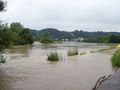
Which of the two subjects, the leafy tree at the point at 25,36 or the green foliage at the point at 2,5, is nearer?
the green foliage at the point at 2,5

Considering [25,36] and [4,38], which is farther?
[25,36]

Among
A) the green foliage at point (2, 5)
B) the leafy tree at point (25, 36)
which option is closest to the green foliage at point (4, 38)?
the green foliage at point (2, 5)

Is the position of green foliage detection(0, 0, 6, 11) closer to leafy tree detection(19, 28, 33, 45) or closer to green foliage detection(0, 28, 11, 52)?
green foliage detection(0, 28, 11, 52)

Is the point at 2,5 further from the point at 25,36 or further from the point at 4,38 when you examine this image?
the point at 25,36

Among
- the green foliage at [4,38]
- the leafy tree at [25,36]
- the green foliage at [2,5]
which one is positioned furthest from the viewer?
the leafy tree at [25,36]

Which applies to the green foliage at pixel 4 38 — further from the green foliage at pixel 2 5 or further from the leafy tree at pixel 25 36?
the leafy tree at pixel 25 36

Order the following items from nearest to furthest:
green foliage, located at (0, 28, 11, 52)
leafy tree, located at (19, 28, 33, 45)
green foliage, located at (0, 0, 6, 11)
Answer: green foliage, located at (0, 28, 11, 52) < green foliage, located at (0, 0, 6, 11) < leafy tree, located at (19, 28, 33, 45)

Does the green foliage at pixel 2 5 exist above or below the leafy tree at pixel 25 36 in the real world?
above

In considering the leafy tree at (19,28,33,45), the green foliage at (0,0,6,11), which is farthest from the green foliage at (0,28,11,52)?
the leafy tree at (19,28,33,45)

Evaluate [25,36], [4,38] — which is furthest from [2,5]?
[25,36]

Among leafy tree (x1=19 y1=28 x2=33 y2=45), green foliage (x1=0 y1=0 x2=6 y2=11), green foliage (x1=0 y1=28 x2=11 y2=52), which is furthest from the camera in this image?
leafy tree (x1=19 y1=28 x2=33 y2=45)

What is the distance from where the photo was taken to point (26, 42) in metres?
95.4

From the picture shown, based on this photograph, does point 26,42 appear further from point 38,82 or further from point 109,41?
point 38,82

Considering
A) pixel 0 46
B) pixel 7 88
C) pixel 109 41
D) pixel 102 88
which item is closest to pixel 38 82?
pixel 7 88
